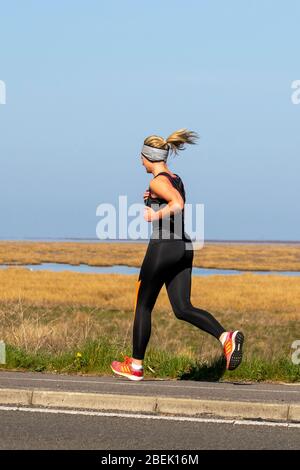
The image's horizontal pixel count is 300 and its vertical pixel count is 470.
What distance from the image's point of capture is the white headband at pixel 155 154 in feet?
27.2

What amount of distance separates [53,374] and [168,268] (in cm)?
195

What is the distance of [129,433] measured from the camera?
6363mm

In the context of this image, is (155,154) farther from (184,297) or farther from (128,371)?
(128,371)

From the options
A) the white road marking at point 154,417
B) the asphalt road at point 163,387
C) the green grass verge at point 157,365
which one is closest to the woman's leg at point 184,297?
the asphalt road at point 163,387

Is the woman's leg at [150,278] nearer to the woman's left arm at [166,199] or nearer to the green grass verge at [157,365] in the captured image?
the woman's left arm at [166,199]

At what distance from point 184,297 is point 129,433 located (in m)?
2.15

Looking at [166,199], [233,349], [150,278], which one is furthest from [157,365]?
[166,199]

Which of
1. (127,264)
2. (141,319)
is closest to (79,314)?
(141,319)

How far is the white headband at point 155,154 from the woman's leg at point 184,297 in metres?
0.88

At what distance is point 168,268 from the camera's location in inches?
325

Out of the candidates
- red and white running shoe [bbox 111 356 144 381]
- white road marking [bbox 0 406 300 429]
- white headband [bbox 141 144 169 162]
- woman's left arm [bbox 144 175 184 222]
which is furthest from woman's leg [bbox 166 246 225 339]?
white road marking [bbox 0 406 300 429]

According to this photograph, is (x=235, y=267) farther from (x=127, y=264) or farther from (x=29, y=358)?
(x=29, y=358)

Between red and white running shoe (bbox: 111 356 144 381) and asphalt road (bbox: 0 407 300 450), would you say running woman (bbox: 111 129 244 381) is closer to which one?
red and white running shoe (bbox: 111 356 144 381)

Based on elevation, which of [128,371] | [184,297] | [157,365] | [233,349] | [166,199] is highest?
[166,199]
